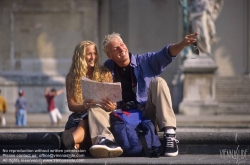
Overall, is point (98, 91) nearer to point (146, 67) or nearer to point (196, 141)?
point (146, 67)

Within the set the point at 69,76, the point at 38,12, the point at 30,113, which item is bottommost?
the point at 30,113

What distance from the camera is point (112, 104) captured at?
8000 millimetres

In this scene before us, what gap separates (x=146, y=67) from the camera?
8438 mm

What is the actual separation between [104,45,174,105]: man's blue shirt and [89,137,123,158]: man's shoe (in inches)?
31.4

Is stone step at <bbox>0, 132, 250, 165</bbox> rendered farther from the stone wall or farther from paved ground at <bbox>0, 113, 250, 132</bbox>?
the stone wall

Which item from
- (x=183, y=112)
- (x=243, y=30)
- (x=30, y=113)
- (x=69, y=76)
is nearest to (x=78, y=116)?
(x=69, y=76)

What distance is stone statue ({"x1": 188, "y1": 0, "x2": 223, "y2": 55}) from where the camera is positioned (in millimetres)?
25141

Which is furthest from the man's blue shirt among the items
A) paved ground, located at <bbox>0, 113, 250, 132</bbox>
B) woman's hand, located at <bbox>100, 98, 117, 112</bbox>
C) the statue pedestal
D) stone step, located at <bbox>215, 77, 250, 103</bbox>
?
stone step, located at <bbox>215, 77, 250, 103</bbox>

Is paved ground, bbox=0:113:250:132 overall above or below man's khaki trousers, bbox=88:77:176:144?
below

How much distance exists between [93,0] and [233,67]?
22.2ft

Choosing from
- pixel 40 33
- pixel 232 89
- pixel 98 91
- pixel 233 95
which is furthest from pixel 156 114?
pixel 40 33

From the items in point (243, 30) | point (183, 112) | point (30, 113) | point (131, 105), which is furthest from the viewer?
point (243, 30)

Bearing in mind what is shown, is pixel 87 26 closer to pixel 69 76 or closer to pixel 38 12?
pixel 38 12

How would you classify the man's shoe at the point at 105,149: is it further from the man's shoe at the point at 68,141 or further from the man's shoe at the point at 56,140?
the man's shoe at the point at 56,140
